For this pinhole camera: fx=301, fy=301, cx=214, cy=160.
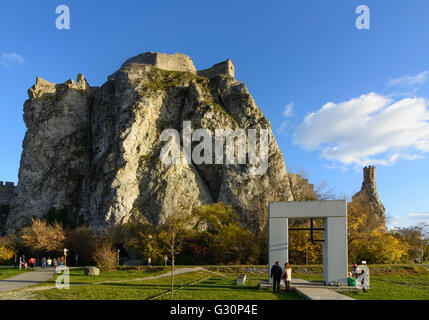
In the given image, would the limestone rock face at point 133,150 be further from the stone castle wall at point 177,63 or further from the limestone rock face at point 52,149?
the stone castle wall at point 177,63

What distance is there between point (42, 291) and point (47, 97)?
54.5 m

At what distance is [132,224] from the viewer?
4056cm

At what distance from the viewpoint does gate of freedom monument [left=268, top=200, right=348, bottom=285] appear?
54.4 ft

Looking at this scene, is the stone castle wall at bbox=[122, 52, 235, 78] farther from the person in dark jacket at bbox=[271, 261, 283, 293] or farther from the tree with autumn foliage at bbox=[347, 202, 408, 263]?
the person in dark jacket at bbox=[271, 261, 283, 293]

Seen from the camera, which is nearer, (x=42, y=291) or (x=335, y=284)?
(x=42, y=291)

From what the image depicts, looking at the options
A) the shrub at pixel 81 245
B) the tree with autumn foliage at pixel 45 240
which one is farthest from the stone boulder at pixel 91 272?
the tree with autumn foliage at pixel 45 240

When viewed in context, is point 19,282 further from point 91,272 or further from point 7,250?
point 7,250

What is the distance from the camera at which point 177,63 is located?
6347 cm

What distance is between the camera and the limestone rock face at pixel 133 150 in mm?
46281

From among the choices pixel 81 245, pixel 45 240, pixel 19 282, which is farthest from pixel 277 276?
pixel 45 240
